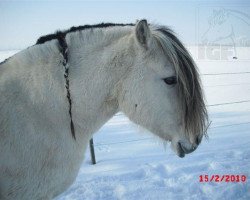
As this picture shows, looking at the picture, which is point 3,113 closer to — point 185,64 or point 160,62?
point 160,62

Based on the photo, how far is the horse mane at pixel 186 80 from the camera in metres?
1.99

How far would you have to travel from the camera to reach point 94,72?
2.02 m

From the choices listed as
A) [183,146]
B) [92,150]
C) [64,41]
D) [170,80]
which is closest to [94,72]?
[64,41]

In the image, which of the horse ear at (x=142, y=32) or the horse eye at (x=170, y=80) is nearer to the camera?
the horse ear at (x=142, y=32)

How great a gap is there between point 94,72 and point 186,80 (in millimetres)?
732

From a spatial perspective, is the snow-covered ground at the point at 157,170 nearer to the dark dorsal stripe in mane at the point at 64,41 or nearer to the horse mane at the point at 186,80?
the horse mane at the point at 186,80

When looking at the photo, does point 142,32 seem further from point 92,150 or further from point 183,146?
point 92,150

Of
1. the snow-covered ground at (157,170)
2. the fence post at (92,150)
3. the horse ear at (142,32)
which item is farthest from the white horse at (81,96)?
the fence post at (92,150)

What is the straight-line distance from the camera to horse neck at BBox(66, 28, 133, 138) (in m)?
1.99

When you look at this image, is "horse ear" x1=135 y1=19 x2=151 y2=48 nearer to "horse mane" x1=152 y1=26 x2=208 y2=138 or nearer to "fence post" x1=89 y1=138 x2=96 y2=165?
"horse mane" x1=152 y1=26 x2=208 y2=138

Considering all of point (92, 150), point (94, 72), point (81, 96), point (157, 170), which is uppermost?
point (94, 72)

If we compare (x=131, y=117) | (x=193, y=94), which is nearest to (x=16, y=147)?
(x=131, y=117)
